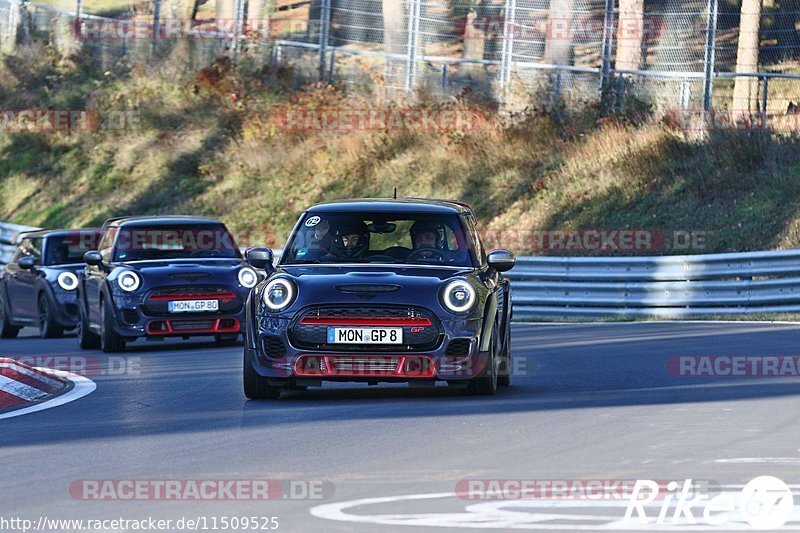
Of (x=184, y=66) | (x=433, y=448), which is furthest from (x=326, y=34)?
(x=433, y=448)

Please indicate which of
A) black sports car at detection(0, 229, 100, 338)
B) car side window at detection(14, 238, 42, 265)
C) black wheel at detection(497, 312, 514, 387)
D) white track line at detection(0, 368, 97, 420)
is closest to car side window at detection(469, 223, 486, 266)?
black wheel at detection(497, 312, 514, 387)

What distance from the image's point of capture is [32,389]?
1289 centimetres

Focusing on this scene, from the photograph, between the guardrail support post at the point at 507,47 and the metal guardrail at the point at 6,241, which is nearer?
the guardrail support post at the point at 507,47

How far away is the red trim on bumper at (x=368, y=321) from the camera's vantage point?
454 inches

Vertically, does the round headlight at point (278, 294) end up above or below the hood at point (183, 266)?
above

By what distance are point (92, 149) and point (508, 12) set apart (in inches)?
493

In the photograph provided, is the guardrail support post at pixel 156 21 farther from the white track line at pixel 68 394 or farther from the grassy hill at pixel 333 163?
the white track line at pixel 68 394

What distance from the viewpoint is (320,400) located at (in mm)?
12102

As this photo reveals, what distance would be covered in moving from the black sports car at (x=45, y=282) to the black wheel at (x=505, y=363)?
9279 millimetres

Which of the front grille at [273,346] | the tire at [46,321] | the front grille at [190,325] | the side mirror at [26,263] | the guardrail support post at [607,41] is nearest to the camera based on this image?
the front grille at [273,346]

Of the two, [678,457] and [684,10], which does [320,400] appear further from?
[684,10]

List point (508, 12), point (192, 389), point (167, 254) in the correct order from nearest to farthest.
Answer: point (192, 389) → point (167, 254) → point (508, 12)

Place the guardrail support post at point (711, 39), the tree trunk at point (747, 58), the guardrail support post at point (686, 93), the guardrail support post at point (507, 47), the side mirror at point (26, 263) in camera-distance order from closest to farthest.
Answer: the side mirror at point (26, 263) < the guardrail support post at point (711, 39) < the tree trunk at point (747, 58) < the guardrail support post at point (686, 93) < the guardrail support post at point (507, 47)

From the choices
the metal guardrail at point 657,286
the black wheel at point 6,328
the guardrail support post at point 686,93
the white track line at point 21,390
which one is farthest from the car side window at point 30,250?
the guardrail support post at point 686,93
